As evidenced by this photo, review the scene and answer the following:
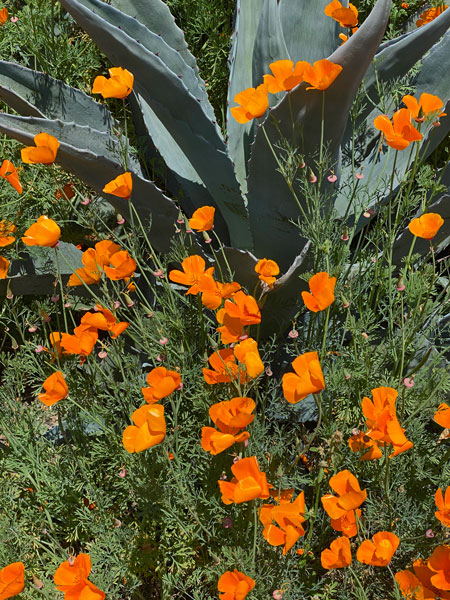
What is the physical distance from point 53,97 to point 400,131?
118cm

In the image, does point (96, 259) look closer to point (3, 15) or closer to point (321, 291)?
point (321, 291)

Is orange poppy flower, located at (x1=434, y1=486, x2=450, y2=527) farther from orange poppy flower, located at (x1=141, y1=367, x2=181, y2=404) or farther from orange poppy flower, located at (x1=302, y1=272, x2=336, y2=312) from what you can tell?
orange poppy flower, located at (x1=141, y1=367, x2=181, y2=404)

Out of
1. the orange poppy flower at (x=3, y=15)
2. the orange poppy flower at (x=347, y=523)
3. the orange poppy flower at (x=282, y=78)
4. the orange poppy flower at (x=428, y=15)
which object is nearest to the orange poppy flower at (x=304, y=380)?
the orange poppy flower at (x=347, y=523)

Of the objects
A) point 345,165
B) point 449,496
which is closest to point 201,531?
point 449,496

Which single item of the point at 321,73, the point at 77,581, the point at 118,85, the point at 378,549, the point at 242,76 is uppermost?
the point at 321,73

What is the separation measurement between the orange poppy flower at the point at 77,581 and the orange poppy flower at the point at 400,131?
37.2 inches

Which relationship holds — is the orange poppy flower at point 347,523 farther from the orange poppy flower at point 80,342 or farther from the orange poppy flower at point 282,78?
the orange poppy flower at point 282,78

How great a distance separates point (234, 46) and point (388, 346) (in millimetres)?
1090

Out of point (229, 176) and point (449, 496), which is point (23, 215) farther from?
point (449, 496)

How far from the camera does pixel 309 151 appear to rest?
153 cm

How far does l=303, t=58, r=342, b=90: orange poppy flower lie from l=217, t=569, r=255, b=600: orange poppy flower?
948 millimetres

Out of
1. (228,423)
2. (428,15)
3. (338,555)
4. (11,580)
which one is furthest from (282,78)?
(428,15)

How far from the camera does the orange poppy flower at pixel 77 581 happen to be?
3.26 ft

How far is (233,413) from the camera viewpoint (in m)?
1.05
